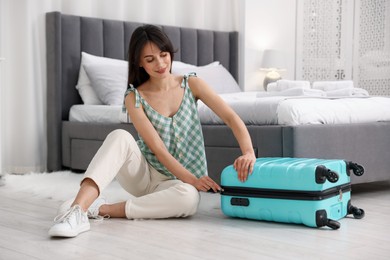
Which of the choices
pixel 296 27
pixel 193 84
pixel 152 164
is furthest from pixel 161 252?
pixel 296 27

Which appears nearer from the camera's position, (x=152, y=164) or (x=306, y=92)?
(x=152, y=164)

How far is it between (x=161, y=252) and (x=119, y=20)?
3286mm

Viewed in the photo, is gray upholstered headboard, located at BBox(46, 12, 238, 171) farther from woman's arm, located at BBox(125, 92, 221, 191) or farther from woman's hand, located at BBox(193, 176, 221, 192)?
woman's hand, located at BBox(193, 176, 221, 192)

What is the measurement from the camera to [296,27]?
627 cm

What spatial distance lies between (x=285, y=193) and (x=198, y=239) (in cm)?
44

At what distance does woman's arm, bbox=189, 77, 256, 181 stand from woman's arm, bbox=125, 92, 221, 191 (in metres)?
0.13

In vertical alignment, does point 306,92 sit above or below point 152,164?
above

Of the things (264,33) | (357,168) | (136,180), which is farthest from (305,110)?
(264,33)

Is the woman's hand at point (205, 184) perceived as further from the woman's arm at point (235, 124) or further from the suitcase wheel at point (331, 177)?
the suitcase wheel at point (331, 177)

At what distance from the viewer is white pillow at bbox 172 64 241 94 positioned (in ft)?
17.1

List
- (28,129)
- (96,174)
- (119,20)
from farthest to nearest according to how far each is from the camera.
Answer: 1. (119,20)
2. (28,129)
3. (96,174)

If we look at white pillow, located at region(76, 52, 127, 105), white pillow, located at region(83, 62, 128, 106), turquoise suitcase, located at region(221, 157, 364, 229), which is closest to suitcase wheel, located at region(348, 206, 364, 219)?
turquoise suitcase, located at region(221, 157, 364, 229)

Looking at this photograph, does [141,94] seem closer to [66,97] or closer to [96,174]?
[96,174]

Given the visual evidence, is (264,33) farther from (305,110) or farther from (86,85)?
(305,110)
